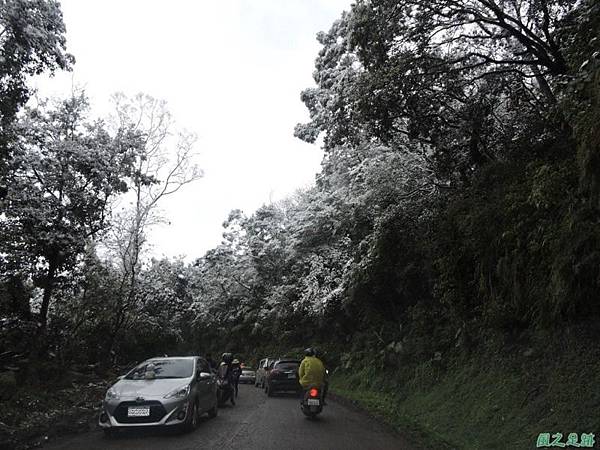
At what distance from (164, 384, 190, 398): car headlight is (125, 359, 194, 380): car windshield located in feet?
2.61

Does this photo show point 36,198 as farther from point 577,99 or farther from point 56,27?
point 577,99

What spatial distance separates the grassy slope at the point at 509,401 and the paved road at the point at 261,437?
2.75ft

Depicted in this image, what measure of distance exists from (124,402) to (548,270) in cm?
793

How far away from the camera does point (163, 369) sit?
1044 cm

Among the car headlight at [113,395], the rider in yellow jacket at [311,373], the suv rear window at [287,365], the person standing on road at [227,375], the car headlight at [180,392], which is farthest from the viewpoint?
the suv rear window at [287,365]

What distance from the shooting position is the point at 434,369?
13.2 metres

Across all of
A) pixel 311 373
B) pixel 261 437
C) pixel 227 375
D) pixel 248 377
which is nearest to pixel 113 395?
pixel 261 437

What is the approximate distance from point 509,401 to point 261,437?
435 centimetres

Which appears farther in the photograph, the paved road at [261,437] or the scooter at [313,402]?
the scooter at [313,402]

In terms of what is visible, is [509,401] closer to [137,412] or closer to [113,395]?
[137,412]

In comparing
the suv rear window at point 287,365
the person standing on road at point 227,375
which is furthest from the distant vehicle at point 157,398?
the suv rear window at point 287,365

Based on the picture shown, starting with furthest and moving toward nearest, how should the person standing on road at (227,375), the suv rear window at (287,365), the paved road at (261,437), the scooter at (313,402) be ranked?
the suv rear window at (287,365) < the person standing on road at (227,375) < the scooter at (313,402) < the paved road at (261,437)

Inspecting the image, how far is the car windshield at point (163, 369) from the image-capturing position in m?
10.1

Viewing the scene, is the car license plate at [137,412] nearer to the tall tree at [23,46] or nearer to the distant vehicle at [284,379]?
the tall tree at [23,46]
